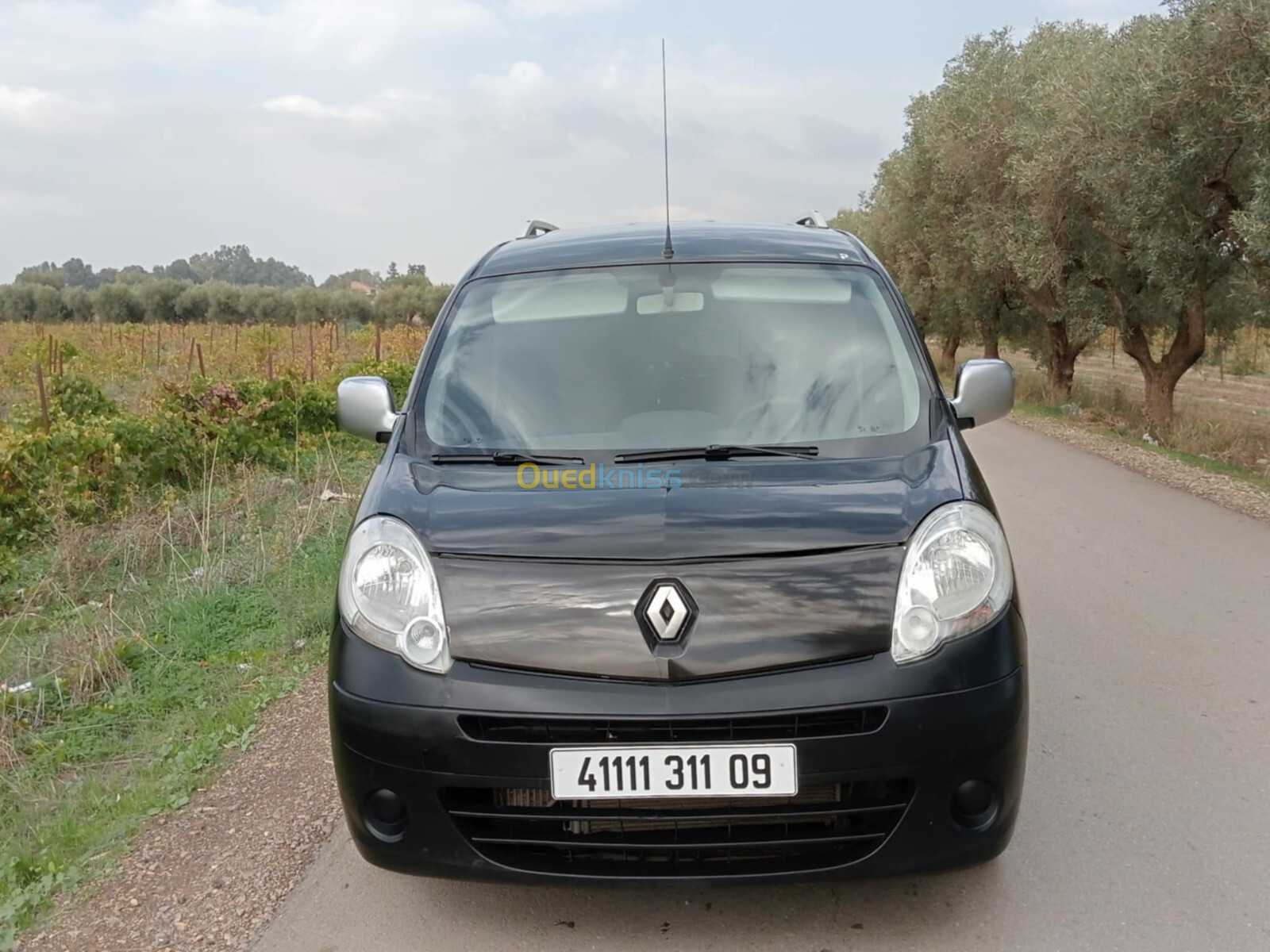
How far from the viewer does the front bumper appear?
2.55m

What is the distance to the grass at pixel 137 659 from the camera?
148 inches

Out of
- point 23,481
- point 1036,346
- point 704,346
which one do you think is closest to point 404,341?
point 1036,346

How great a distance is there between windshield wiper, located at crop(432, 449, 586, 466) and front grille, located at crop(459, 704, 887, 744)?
86 centimetres

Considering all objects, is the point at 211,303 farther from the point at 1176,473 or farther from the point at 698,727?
the point at 698,727

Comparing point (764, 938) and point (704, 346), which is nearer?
point (764, 938)

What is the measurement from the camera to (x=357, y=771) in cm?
272

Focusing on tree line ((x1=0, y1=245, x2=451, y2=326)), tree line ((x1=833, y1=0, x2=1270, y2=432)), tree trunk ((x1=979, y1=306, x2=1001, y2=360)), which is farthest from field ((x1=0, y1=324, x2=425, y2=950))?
tree line ((x1=0, y1=245, x2=451, y2=326))

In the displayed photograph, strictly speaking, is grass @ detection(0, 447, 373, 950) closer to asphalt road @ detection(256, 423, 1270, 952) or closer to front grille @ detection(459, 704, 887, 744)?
asphalt road @ detection(256, 423, 1270, 952)

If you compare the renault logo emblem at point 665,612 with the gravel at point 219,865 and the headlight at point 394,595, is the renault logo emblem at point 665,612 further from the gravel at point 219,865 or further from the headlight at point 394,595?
the gravel at point 219,865

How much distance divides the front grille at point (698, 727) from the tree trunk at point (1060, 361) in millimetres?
22965

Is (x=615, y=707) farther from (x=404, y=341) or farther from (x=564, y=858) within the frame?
(x=404, y=341)

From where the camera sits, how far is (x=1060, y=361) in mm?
24281

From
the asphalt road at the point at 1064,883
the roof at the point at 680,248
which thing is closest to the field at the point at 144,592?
the asphalt road at the point at 1064,883

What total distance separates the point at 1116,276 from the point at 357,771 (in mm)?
18653
